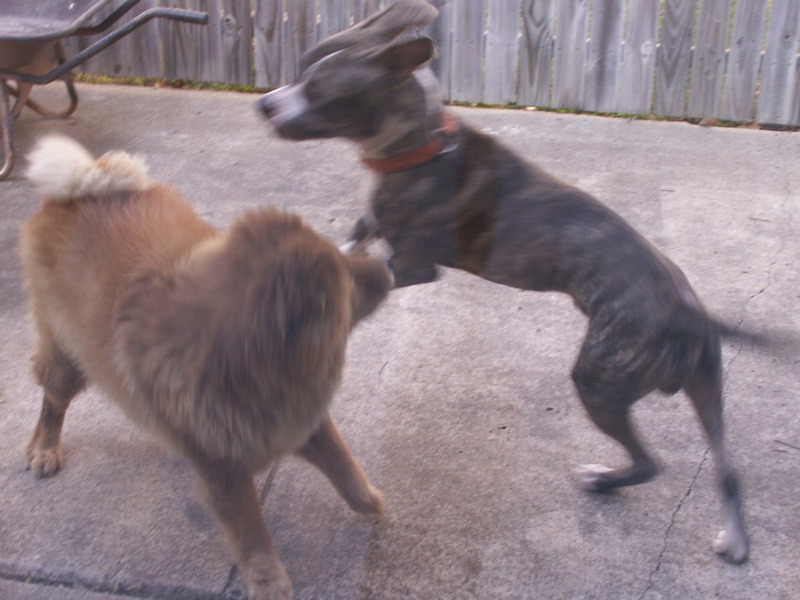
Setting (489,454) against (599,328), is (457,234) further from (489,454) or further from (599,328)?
(489,454)

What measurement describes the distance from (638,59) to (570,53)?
458mm

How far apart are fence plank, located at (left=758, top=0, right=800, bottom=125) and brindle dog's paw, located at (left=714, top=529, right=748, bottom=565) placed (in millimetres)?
3998

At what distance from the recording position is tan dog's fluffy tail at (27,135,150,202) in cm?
277

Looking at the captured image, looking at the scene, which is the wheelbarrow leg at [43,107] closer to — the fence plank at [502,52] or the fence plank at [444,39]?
the fence plank at [444,39]

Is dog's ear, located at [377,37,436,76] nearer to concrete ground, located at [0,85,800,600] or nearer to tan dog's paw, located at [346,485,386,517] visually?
concrete ground, located at [0,85,800,600]

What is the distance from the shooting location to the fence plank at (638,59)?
586cm

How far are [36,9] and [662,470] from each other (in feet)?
15.1

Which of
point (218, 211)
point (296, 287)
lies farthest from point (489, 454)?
point (218, 211)

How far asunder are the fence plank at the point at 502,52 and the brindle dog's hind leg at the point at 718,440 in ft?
11.7

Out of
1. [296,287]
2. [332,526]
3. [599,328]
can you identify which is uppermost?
[296,287]

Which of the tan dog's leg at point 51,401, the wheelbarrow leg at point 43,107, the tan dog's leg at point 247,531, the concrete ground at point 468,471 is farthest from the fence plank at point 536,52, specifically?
the tan dog's leg at point 247,531

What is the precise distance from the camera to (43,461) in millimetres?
3107

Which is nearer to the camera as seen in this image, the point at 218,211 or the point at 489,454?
the point at 489,454

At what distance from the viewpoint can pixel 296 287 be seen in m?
2.07
